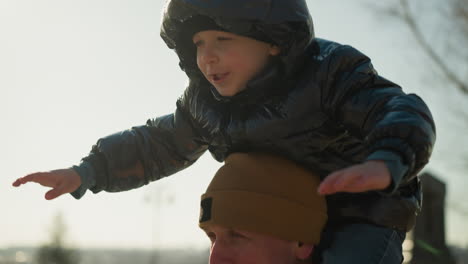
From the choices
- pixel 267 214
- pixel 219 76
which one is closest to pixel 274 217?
pixel 267 214

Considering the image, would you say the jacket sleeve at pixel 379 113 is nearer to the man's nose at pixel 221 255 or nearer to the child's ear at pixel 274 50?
the child's ear at pixel 274 50

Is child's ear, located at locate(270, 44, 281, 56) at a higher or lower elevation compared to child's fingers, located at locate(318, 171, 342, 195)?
higher

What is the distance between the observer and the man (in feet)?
9.95

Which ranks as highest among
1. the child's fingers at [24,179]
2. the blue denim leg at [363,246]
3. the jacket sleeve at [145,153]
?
the child's fingers at [24,179]

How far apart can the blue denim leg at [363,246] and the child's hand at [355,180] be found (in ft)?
2.03

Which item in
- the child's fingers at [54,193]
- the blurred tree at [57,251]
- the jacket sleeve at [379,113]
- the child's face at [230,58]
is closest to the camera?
the jacket sleeve at [379,113]

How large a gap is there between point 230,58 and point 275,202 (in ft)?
1.72

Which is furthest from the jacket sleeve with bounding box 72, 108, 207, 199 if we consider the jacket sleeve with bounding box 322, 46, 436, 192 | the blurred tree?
the blurred tree

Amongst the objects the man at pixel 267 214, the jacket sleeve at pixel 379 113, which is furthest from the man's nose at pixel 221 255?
the jacket sleeve at pixel 379 113

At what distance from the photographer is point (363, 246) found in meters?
2.95

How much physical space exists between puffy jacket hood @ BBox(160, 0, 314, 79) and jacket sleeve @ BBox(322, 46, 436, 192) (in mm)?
140

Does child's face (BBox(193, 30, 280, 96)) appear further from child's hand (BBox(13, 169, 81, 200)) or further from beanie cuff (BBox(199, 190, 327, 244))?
child's hand (BBox(13, 169, 81, 200))

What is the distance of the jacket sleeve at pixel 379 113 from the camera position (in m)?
2.51

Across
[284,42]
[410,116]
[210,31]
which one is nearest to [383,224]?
[410,116]
